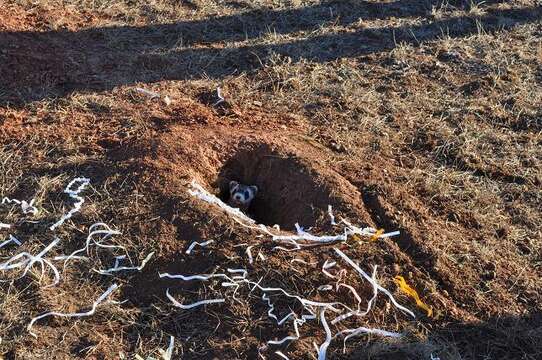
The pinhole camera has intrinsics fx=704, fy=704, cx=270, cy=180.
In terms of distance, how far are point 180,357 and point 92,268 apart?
68 cm

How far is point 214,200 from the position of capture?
3686 millimetres

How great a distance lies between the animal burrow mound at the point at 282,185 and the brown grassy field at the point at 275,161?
12 mm

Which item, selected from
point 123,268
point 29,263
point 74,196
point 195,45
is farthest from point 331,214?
point 195,45

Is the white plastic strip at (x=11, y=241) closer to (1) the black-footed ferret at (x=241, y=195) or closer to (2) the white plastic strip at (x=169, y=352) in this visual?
(2) the white plastic strip at (x=169, y=352)

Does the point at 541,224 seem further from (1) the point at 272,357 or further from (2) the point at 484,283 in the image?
(1) the point at 272,357

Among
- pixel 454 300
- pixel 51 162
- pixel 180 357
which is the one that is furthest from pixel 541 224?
pixel 51 162

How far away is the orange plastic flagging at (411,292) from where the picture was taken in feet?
10.7

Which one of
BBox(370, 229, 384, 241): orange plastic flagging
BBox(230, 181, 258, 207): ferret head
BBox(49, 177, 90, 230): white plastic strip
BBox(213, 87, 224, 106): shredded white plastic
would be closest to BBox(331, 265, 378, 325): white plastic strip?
BBox(370, 229, 384, 241): orange plastic flagging

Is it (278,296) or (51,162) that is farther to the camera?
(51,162)

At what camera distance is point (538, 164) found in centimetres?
432

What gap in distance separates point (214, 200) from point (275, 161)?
0.51 m

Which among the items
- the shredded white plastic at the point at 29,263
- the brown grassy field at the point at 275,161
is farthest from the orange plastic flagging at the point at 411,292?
the shredded white plastic at the point at 29,263

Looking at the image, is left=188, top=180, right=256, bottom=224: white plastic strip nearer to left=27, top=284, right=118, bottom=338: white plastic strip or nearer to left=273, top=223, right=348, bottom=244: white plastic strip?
left=273, top=223, right=348, bottom=244: white plastic strip

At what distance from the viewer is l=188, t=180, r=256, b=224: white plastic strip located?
11.9ft
